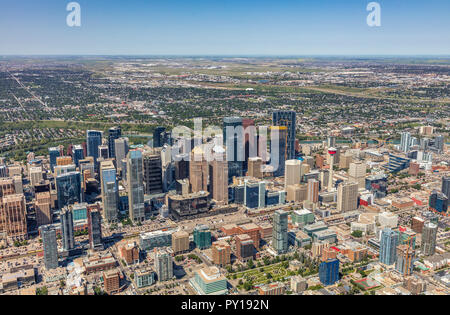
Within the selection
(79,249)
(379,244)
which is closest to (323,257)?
(379,244)

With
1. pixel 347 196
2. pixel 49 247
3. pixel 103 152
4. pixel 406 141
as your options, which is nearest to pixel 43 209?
pixel 49 247

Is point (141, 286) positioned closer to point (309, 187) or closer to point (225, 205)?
point (225, 205)

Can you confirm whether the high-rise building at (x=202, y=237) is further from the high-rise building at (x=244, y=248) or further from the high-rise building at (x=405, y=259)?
the high-rise building at (x=405, y=259)

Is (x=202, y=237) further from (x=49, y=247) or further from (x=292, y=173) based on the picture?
(x=292, y=173)

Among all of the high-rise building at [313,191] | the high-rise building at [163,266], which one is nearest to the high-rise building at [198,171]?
the high-rise building at [313,191]

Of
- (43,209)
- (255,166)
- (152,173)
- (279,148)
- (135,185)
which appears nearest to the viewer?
(43,209)

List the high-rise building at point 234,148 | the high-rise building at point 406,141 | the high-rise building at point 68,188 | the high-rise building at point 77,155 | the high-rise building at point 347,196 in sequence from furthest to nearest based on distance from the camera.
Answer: the high-rise building at point 406,141
the high-rise building at point 77,155
the high-rise building at point 234,148
the high-rise building at point 347,196
the high-rise building at point 68,188

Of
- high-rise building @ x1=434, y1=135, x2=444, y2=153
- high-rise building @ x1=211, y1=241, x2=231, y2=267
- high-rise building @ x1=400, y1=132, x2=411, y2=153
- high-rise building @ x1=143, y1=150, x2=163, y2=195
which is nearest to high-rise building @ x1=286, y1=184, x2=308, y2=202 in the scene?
high-rise building @ x1=143, y1=150, x2=163, y2=195
